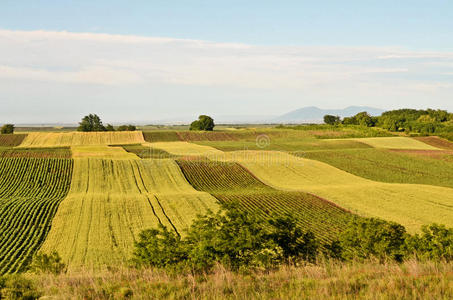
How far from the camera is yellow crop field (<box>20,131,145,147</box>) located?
4525 inches

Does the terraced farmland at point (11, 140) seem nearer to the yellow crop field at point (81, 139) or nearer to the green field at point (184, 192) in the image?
the yellow crop field at point (81, 139)

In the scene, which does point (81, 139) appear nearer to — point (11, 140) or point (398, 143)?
point (11, 140)

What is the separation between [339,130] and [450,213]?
342ft

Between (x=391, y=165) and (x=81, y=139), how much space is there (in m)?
90.2

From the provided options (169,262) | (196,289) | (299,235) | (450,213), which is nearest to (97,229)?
(169,262)

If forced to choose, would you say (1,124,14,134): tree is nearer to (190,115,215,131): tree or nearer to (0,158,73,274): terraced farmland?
(190,115,215,131): tree

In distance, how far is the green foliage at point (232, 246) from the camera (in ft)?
52.1

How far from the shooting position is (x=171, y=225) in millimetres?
36750

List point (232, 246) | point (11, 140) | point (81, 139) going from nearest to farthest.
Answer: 1. point (232, 246)
2. point (11, 140)
3. point (81, 139)

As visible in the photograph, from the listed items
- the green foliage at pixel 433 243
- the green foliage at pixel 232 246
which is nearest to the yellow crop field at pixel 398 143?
the green foliage at pixel 433 243

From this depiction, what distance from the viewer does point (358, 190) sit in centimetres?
5316

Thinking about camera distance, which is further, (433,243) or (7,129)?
(7,129)

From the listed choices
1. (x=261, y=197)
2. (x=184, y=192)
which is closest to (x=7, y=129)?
(x=184, y=192)

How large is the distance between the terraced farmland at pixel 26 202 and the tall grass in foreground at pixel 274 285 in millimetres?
18562
